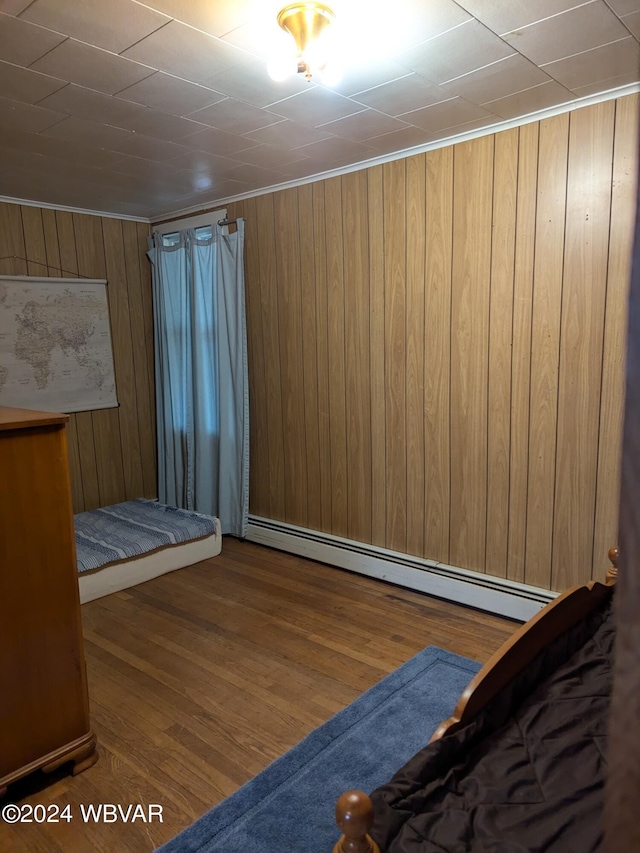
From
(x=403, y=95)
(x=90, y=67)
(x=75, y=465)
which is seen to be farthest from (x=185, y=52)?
(x=75, y=465)

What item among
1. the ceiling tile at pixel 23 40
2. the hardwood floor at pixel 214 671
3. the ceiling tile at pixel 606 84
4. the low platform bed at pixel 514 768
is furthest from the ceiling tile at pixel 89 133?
the low platform bed at pixel 514 768

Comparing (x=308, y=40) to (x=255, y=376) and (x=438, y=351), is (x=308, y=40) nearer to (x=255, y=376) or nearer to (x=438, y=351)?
(x=438, y=351)

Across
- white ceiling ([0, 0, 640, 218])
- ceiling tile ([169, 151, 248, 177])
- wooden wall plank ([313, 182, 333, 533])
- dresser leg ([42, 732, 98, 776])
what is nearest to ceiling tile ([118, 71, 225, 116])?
white ceiling ([0, 0, 640, 218])

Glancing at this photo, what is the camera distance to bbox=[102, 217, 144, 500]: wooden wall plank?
4480 millimetres

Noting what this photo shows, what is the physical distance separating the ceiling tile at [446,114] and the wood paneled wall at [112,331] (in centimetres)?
264

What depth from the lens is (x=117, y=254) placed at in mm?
4508

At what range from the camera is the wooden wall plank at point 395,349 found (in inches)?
127

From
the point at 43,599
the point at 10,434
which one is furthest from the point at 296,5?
the point at 43,599

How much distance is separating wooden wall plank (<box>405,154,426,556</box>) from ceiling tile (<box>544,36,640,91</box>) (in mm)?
894

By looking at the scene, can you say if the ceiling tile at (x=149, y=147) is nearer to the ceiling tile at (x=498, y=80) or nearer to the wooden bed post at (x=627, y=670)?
the ceiling tile at (x=498, y=80)

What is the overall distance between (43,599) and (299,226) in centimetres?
264

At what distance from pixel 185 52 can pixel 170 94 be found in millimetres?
346

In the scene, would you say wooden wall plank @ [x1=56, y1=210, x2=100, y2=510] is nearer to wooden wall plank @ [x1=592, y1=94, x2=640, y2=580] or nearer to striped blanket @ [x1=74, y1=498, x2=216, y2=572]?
striped blanket @ [x1=74, y1=498, x2=216, y2=572]

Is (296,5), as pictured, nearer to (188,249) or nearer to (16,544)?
(16,544)
